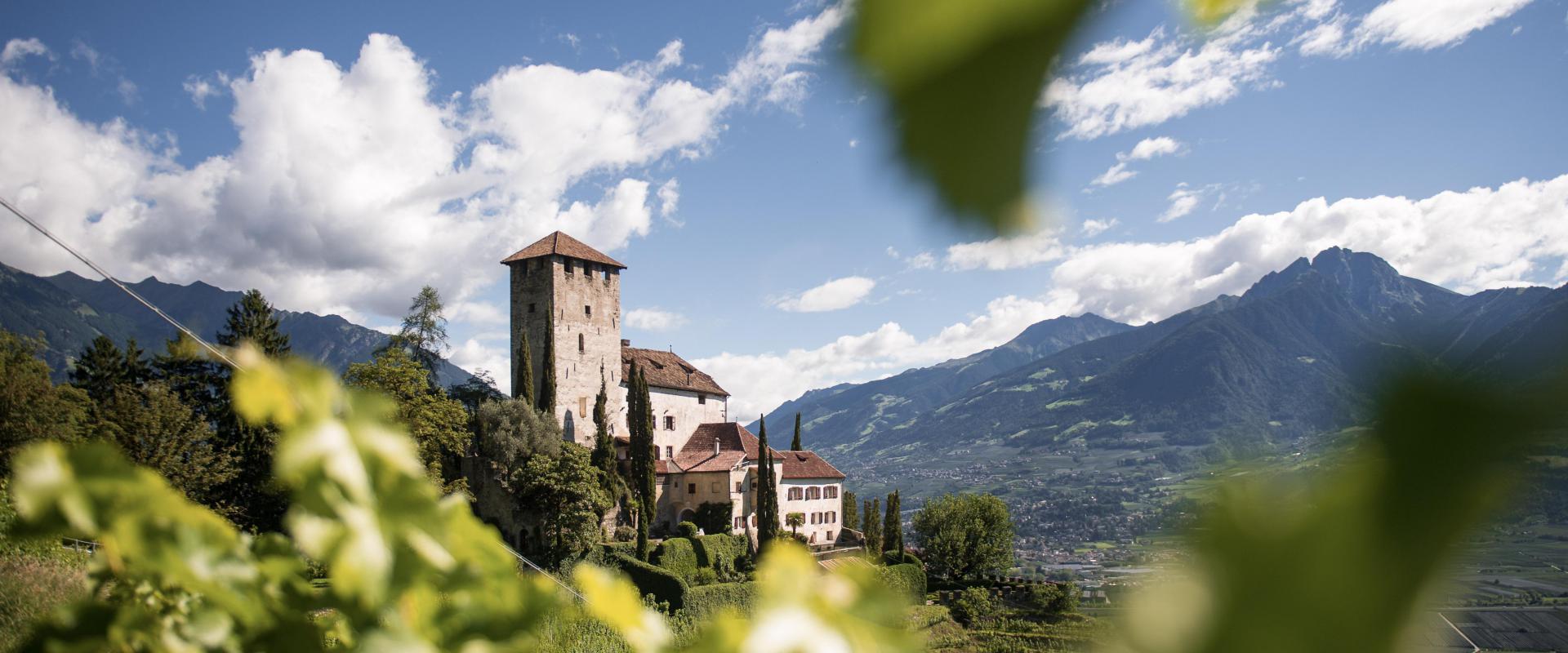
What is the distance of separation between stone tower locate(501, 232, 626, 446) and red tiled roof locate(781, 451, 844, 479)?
10927mm

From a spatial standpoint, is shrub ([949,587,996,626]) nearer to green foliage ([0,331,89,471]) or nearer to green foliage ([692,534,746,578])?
green foliage ([692,534,746,578])

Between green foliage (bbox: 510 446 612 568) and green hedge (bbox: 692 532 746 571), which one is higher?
green foliage (bbox: 510 446 612 568)

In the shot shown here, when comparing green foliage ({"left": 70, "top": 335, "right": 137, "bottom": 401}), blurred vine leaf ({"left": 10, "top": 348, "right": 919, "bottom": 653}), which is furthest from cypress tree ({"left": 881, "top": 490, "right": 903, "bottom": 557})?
blurred vine leaf ({"left": 10, "top": 348, "right": 919, "bottom": 653})

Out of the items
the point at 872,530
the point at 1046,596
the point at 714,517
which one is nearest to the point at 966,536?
the point at 1046,596

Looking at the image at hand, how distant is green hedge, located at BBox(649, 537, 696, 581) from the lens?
39875 millimetres

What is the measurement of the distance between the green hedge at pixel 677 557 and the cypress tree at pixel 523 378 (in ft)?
34.3

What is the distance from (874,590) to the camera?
0.62 meters

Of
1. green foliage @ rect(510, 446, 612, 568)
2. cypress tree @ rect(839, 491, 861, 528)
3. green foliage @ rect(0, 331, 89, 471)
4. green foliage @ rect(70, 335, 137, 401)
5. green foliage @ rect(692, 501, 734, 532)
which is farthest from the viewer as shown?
cypress tree @ rect(839, 491, 861, 528)

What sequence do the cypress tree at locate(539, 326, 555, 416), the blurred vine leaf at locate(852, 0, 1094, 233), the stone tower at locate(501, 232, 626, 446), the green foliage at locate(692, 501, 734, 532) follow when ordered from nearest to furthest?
1. the blurred vine leaf at locate(852, 0, 1094, 233)
2. the cypress tree at locate(539, 326, 555, 416)
3. the green foliage at locate(692, 501, 734, 532)
4. the stone tower at locate(501, 232, 626, 446)

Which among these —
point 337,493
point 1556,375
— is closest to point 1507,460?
point 1556,375

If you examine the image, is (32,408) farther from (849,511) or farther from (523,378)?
(849,511)

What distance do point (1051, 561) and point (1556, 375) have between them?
85068mm

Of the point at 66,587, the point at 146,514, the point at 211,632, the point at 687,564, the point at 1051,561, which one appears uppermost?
the point at 146,514

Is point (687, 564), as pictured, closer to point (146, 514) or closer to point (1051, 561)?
point (146, 514)
